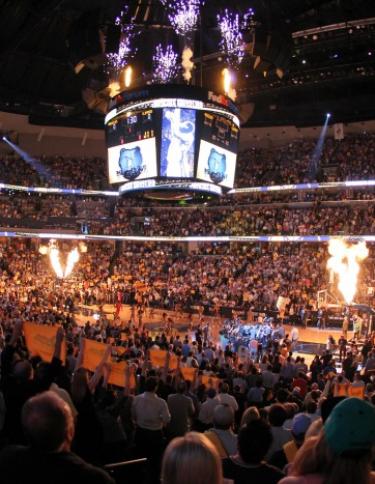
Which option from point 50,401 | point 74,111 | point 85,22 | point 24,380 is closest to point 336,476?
point 50,401

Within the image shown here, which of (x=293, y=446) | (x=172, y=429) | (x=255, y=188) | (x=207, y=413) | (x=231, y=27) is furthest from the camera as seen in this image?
(x=255, y=188)

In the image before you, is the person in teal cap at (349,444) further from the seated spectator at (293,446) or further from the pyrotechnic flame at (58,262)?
the pyrotechnic flame at (58,262)

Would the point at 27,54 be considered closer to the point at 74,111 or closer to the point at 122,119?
the point at 74,111

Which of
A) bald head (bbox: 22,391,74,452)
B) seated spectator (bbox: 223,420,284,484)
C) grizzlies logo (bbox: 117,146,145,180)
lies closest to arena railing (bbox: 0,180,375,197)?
grizzlies logo (bbox: 117,146,145,180)

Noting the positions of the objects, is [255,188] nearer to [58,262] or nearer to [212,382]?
[58,262]

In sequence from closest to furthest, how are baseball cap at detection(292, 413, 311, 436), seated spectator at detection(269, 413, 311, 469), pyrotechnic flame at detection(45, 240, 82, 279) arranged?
seated spectator at detection(269, 413, 311, 469) → baseball cap at detection(292, 413, 311, 436) → pyrotechnic flame at detection(45, 240, 82, 279)

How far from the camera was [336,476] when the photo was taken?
7.49ft

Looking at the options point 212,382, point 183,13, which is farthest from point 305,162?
point 212,382

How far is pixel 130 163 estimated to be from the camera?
15.2m

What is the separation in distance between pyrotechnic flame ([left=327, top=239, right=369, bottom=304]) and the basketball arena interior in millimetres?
181

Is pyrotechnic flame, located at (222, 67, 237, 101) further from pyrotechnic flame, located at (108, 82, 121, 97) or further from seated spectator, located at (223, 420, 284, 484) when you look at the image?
seated spectator, located at (223, 420, 284, 484)

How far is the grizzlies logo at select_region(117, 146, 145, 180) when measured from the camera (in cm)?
1499

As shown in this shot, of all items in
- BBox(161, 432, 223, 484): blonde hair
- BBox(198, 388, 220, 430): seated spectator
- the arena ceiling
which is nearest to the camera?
BBox(161, 432, 223, 484): blonde hair

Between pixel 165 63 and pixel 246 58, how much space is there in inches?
214
